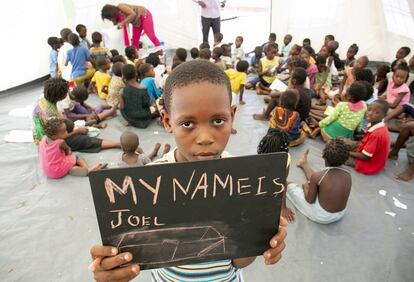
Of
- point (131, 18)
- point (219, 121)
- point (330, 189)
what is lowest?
point (330, 189)

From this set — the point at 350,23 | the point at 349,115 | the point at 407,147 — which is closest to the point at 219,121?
the point at 349,115

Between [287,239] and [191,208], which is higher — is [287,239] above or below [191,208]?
below

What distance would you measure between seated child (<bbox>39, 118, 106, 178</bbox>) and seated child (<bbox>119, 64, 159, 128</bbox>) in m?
1.07

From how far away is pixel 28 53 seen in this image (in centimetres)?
512

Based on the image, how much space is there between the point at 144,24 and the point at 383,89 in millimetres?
4742

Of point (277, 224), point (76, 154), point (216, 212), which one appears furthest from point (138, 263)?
point (76, 154)

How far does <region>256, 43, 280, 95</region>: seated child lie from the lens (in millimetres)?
4844

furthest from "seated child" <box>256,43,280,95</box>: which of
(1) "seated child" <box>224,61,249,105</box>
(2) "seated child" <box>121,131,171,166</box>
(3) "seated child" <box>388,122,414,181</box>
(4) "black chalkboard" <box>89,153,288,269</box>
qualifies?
(4) "black chalkboard" <box>89,153,288,269</box>

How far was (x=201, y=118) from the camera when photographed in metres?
0.82

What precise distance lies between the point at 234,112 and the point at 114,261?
0.61 m

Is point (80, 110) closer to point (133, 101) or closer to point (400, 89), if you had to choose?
point (133, 101)

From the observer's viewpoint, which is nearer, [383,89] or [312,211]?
[312,211]

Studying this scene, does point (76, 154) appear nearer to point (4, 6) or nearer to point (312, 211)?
point (312, 211)

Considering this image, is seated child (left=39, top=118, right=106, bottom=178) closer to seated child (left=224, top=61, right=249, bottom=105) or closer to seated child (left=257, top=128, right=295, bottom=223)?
seated child (left=257, top=128, right=295, bottom=223)
